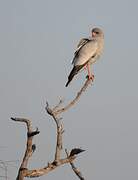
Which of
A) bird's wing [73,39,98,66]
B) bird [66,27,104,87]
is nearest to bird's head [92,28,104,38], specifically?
bird [66,27,104,87]

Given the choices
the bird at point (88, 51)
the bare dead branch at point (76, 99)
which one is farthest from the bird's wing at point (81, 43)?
the bare dead branch at point (76, 99)

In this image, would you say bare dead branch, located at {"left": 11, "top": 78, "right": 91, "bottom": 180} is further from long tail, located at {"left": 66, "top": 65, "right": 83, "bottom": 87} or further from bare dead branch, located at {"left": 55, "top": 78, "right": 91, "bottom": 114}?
long tail, located at {"left": 66, "top": 65, "right": 83, "bottom": 87}

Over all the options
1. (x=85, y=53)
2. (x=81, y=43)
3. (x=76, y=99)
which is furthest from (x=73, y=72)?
(x=76, y=99)

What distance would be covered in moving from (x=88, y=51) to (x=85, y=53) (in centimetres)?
Answer: 11

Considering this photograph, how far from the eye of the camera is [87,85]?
10.1 metres

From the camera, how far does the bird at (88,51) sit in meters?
14.5

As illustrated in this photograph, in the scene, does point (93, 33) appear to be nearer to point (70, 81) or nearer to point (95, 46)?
point (95, 46)

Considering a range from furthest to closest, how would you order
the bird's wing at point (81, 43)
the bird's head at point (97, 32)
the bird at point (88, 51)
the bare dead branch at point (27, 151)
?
the bird's head at point (97, 32)
the bird's wing at point (81, 43)
the bird at point (88, 51)
the bare dead branch at point (27, 151)

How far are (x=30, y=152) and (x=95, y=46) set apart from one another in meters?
7.56

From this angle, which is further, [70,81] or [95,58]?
[95,58]

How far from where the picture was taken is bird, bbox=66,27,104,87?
571 inches

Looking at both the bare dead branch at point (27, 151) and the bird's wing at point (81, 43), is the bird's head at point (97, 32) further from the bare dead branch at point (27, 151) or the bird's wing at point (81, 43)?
the bare dead branch at point (27, 151)


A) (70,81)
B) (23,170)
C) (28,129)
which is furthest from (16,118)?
(70,81)

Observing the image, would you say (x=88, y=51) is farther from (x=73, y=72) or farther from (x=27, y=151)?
(x=27, y=151)
